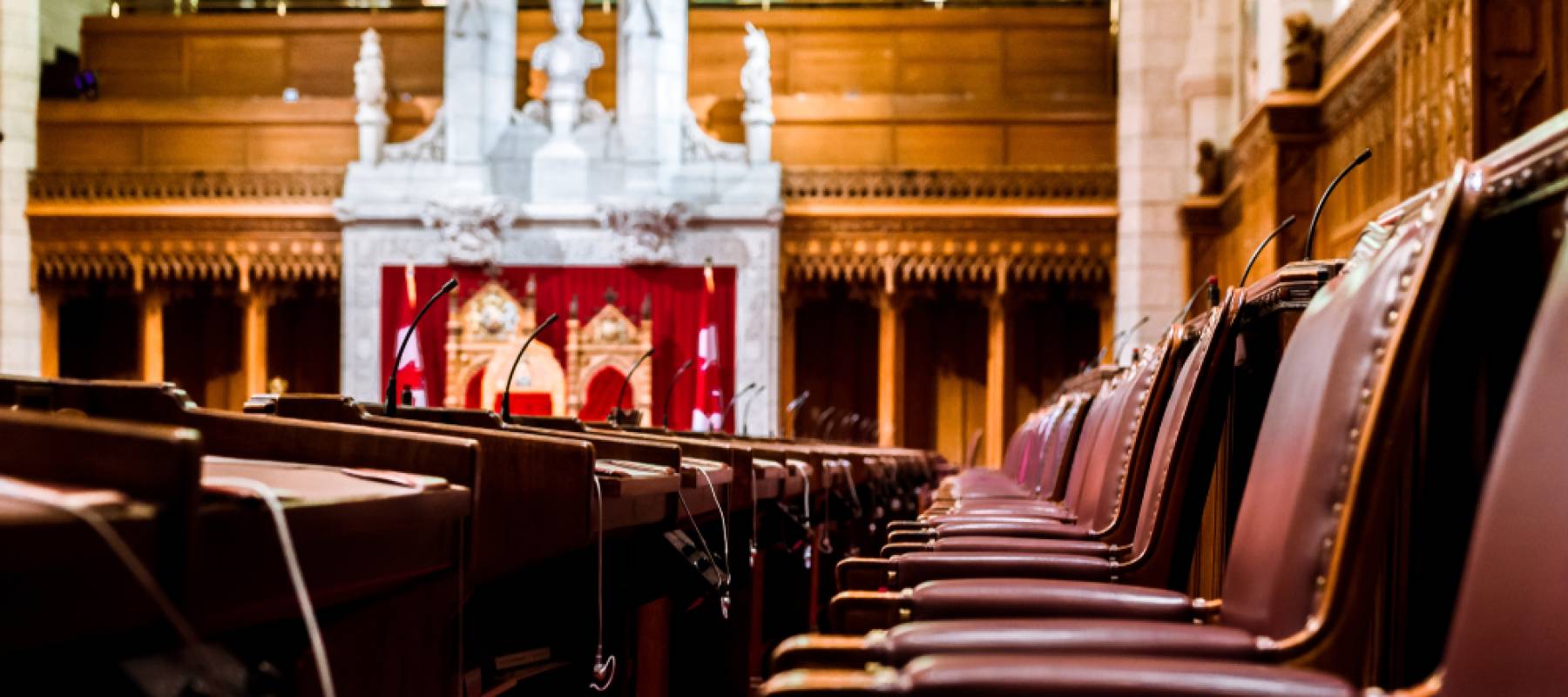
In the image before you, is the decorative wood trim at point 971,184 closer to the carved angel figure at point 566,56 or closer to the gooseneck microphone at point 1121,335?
the gooseneck microphone at point 1121,335

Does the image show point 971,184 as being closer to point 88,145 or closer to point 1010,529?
point 88,145

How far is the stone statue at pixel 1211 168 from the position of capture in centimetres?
1235

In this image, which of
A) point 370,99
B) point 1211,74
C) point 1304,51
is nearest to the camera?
point 1304,51

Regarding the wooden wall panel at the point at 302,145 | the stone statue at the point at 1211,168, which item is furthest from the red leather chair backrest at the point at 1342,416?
the wooden wall panel at the point at 302,145

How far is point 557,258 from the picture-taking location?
13805mm

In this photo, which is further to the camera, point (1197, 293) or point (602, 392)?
point (602, 392)

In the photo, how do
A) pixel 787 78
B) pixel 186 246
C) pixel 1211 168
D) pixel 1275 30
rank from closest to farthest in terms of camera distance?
1. pixel 1275 30
2. pixel 1211 168
3. pixel 186 246
4. pixel 787 78

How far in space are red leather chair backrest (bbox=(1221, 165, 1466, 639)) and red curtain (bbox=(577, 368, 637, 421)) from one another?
11.9 metres

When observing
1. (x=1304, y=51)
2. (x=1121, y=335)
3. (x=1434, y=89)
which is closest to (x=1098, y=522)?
(x=1434, y=89)

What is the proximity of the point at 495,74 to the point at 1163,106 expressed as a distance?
6331mm

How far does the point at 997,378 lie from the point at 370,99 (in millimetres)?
6602

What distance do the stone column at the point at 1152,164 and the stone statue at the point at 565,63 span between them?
5.07 m

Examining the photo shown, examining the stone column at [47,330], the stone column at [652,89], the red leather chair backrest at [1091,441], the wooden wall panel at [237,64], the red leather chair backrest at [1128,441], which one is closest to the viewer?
the red leather chair backrest at [1128,441]

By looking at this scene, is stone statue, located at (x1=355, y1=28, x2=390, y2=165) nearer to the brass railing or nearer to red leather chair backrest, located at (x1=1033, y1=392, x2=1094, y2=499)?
the brass railing
